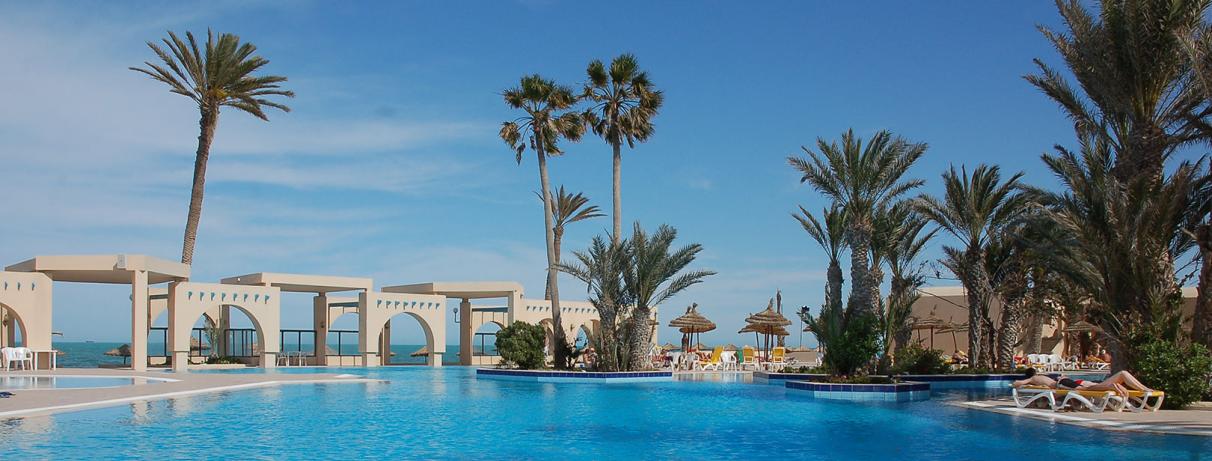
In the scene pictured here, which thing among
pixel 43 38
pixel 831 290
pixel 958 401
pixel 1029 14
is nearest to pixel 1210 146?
pixel 1029 14

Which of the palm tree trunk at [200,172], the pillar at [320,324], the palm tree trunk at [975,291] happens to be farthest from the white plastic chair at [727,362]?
the palm tree trunk at [200,172]

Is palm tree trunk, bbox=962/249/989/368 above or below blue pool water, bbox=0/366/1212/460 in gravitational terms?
above

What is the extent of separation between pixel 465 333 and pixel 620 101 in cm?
1200

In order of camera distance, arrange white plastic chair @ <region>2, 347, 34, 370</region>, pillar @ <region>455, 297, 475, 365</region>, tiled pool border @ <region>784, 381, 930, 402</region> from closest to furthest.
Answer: tiled pool border @ <region>784, 381, 930, 402</region> < white plastic chair @ <region>2, 347, 34, 370</region> < pillar @ <region>455, 297, 475, 365</region>

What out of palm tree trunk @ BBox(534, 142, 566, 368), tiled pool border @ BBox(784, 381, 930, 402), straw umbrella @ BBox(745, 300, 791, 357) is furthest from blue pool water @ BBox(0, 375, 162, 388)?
straw umbrella @ BBox(745, 300, 791, 357)

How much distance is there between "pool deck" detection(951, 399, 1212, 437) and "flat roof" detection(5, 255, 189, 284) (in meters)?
20.6

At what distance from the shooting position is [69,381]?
20.8m

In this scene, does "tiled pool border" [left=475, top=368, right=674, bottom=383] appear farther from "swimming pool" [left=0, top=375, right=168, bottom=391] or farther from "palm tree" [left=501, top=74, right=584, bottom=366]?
"swimming pool" [left=0, top=375, right=168, bottom=391]

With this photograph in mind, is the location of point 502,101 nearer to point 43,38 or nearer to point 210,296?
point 210,296

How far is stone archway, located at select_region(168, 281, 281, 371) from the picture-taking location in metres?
26.9

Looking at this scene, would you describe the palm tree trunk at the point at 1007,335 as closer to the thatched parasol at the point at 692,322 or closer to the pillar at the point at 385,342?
the thatched parasol at the point at 692,322

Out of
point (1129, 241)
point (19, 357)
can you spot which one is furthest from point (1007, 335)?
point (19, 357)

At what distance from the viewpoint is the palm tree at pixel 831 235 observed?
20.3m

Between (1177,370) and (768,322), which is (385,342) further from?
(1177,370)
